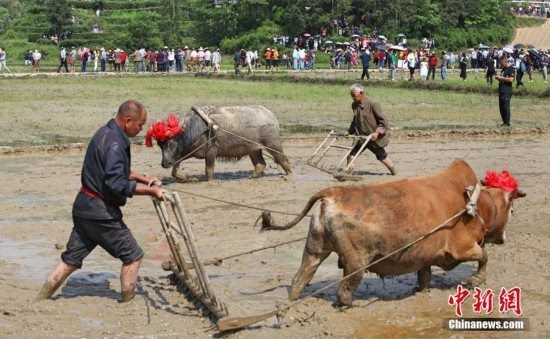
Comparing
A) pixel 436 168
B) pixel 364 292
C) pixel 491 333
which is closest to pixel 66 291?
pixel 364 292

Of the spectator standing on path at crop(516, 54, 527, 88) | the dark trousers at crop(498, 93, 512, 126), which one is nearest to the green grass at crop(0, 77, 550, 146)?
the dark trousers at crop(498, 93, 512, 126)

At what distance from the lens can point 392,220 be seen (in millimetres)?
8438

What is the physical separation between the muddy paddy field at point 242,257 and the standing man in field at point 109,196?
44cm

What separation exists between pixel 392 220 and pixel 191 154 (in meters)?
7.68

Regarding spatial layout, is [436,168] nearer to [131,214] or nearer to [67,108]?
[131,214]

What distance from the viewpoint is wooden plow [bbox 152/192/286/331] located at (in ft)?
25.7

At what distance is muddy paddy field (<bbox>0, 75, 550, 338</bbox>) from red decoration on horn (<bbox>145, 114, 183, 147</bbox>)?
0.87m

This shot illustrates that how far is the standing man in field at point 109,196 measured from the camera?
831cm

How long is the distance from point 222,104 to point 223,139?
1354 cm

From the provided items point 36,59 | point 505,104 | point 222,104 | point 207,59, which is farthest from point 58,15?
point 505,104

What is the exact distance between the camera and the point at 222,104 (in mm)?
29219

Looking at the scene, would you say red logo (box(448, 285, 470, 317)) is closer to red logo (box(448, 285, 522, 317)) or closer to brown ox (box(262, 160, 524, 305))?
red logo (box(448, 285, 522, 317))

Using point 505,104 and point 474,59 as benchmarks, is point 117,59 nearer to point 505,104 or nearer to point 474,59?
point 474,59

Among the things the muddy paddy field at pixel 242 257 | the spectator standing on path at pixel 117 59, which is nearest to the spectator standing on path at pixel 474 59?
the spectator standing on path at pixel 117 59
